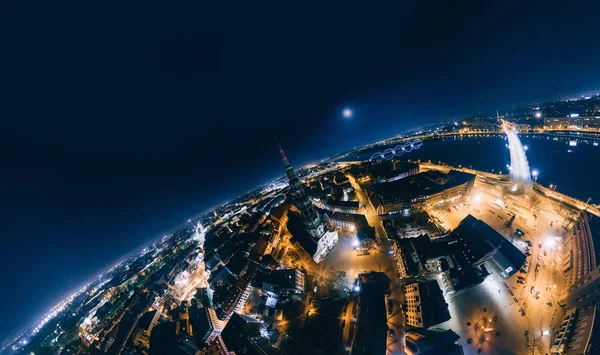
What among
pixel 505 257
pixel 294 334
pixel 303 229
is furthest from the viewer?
pixel 303 229

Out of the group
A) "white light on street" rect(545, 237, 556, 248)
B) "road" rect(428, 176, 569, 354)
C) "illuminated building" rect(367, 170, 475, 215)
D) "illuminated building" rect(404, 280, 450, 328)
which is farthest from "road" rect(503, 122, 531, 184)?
"illuminated building" rect(404, 280, 450, 328)

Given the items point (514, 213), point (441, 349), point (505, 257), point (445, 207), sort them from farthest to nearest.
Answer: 1. point (445, 207)
2. point (514, 213)
3. point (505, 257)
4. point (441, 349)

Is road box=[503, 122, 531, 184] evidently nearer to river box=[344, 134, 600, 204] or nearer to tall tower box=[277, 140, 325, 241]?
river box=[344, 134, 600, 204]

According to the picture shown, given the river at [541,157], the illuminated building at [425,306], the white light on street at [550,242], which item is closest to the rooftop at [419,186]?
the white light on street at [550,242]

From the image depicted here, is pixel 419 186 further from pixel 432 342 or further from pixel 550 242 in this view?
pixel 432 342

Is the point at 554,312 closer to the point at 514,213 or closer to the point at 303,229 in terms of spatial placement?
the point at 514,213

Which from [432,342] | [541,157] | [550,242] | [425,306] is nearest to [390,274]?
[425,306]

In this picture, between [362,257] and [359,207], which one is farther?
[359,207]

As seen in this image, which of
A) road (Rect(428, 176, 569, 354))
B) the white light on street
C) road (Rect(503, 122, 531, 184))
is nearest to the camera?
road (Rect(428, 176, 569, 354))

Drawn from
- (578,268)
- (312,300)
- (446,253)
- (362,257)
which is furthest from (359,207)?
(578,268)
